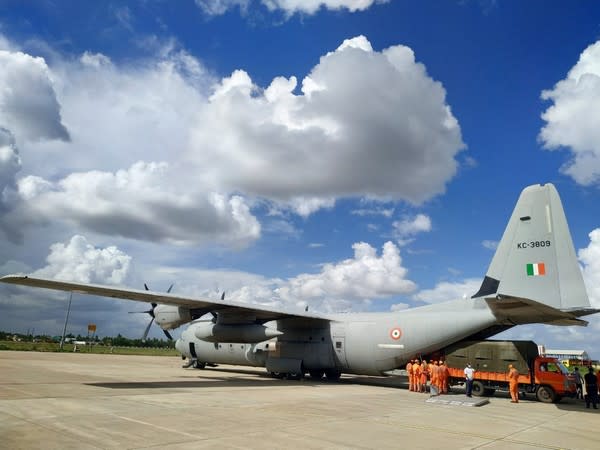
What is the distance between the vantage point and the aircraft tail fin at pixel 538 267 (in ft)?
47.4

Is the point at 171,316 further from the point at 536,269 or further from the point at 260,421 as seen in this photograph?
the point at 536,269

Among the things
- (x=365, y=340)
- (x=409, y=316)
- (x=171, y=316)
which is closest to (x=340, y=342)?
(x=365, y=340)

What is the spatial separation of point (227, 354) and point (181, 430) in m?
17.1

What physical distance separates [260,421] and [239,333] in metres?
11.0

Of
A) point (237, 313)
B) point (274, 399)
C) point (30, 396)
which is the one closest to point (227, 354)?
point (237, 313)

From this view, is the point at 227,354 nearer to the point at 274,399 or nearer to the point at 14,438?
the point at 274,399

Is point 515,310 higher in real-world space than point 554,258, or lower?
lower

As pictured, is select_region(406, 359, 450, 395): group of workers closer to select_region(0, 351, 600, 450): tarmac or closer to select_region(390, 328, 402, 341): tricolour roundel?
select_region(390, 328, 402, 341): tricolour roundel

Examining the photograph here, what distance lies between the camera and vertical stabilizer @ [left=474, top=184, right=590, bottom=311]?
1462 centimetres

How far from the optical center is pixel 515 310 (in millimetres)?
15000

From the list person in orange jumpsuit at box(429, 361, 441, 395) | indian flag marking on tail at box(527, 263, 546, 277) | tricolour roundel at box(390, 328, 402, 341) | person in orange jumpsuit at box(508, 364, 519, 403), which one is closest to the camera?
indian flag marking on tail at box(527, 263, 546, 277)

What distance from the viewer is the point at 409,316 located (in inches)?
738

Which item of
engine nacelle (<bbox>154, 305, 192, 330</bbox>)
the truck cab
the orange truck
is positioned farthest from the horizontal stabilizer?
engine nacelle (<bbox>154, 305, 192, 330</bbox>)

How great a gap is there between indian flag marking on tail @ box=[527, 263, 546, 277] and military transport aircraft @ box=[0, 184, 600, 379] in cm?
3
